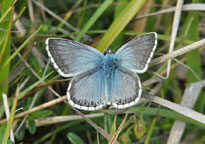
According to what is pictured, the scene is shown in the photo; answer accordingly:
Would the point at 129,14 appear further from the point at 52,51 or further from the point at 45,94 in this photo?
the point at 45,94

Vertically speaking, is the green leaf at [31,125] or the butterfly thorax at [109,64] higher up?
the butterfly thorax at [109,64]

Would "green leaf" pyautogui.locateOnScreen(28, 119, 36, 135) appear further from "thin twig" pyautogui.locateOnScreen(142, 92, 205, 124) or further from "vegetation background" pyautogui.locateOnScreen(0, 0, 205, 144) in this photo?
"thin twig" pyautogui.locateOnScreen(142, 92, 205, 124)

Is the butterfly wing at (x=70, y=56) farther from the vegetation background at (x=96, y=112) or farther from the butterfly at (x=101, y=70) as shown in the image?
the vegetation background at (x=96, y=112)

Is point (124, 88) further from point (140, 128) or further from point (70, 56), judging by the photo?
point (70, 56)

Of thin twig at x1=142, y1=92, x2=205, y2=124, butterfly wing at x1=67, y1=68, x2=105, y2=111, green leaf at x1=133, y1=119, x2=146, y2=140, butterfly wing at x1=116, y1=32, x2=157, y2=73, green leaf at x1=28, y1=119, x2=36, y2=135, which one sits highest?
butterfly wing at x1=116, y1=32, x2=157, y2=73

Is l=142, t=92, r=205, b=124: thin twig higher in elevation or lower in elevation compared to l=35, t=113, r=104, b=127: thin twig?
higher

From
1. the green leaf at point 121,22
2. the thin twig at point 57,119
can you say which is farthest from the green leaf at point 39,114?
the green leaf at point 121,22

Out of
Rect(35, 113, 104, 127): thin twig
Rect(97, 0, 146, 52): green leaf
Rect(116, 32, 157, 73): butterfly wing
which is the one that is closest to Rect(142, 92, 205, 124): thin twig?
Rect(116, 32, 157, 73): butterfly wing

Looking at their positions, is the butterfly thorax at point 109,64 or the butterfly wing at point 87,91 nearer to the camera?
the butterfly wing at point 87,91
